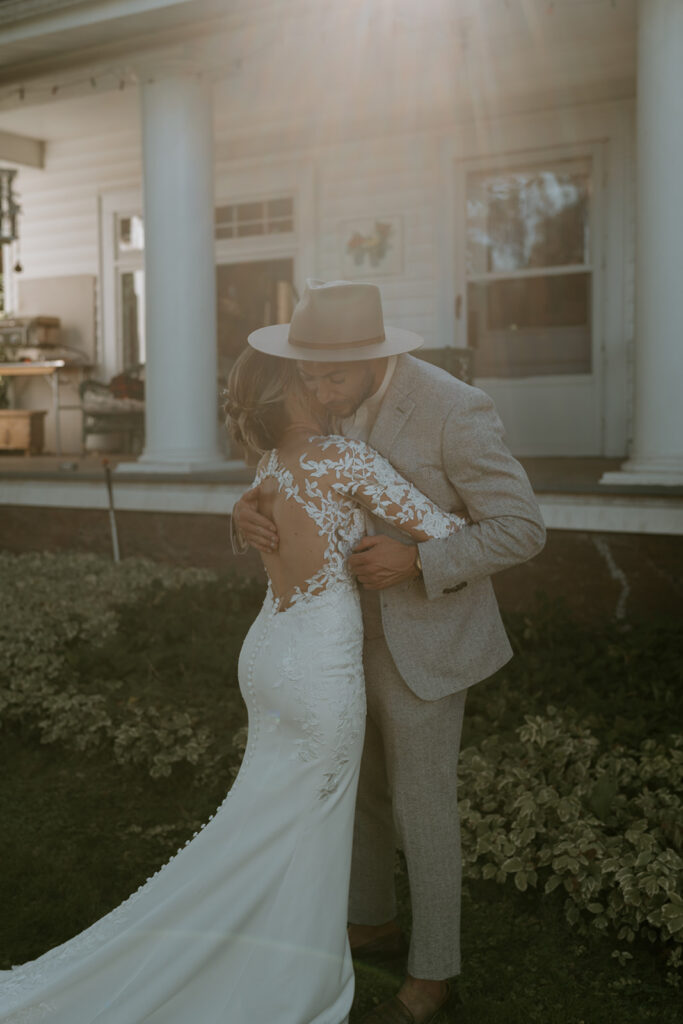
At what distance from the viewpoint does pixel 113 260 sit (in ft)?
36.5

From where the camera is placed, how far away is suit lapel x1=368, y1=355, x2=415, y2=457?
7.77ft

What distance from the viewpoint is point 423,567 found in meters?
2.27

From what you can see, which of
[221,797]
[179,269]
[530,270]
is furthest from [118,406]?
[221,797]

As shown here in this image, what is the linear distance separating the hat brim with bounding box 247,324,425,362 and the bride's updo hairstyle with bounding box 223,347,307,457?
4 cm

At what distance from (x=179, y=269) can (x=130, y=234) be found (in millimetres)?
4481

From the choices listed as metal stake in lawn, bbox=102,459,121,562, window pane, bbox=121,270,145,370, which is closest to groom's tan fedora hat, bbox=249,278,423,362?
metal stake in lawn, bbox=102,459,121,562

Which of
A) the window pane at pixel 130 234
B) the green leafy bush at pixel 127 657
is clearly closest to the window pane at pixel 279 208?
the window pane at pixel 130 234

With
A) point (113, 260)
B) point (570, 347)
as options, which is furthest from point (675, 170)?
point (113, 260)

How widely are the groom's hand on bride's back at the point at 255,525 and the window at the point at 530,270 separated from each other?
267 inches

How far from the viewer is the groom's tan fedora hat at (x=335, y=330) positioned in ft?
7.30

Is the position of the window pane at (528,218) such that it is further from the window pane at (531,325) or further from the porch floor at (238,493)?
the porch floor at (238,493)

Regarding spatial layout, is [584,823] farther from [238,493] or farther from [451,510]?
[238,493]

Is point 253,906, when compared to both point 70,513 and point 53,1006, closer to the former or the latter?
point 53,1006

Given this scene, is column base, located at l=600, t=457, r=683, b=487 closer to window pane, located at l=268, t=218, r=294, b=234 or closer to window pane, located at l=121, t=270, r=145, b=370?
window pane, located at l=268, t=218, r=294, b=234
